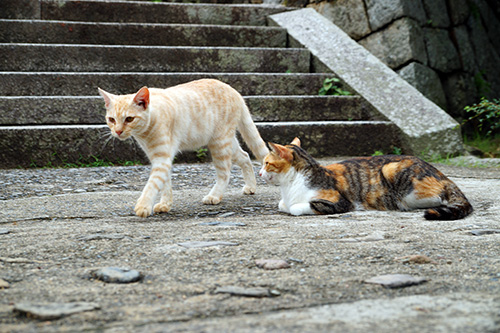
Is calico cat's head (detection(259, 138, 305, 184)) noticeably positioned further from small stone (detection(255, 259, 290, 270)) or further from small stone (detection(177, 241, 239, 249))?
small stone (detection(255, 259, 290, 270))

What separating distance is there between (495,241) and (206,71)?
5.11 m

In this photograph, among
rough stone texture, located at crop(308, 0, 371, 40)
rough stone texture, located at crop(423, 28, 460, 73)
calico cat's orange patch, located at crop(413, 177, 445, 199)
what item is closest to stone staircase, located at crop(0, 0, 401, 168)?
rough stone texture, located at crop(308, 0, 371, 40)

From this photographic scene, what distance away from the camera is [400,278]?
1.88 meters

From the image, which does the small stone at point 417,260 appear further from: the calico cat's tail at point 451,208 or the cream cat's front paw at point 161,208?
the cream cat's front paw at point 161,208

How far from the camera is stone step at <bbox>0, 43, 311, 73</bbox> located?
251 inches

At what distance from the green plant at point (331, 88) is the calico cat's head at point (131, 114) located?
3.91 metres

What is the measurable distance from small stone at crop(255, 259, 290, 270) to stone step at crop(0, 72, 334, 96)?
455 cm

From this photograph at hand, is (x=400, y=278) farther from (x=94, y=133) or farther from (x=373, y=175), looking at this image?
(x=94, y=133)

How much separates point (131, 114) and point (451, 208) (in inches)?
84.0

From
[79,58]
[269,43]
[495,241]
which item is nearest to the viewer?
[495,241]

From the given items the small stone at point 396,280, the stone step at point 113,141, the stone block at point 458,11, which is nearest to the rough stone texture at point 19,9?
the stone step at point 113,141

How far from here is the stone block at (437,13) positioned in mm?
8070

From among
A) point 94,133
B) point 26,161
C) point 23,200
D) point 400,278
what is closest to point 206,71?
point 94,133

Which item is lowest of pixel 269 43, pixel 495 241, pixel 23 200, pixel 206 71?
pixel 23 200
